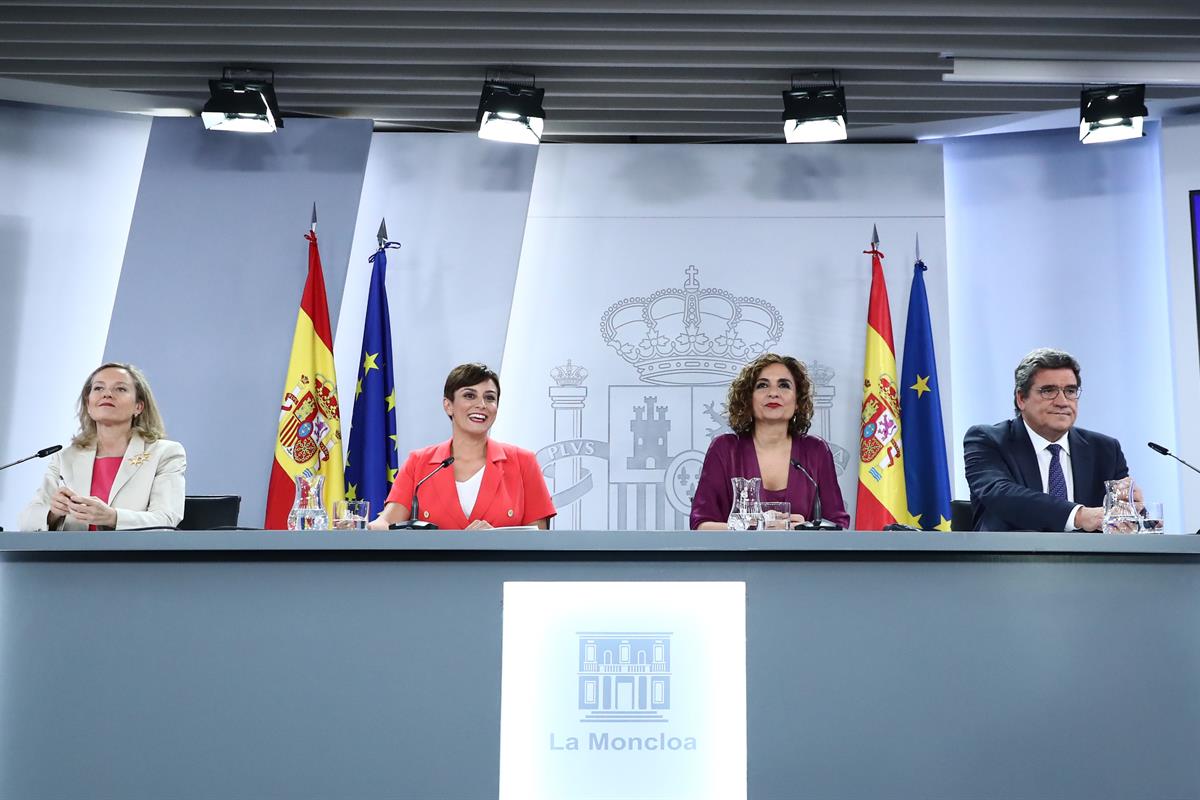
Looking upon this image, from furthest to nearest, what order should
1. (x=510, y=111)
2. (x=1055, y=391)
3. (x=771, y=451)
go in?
(x=510, y=111)
(x=771, y=451)
(x=1055, y=391)

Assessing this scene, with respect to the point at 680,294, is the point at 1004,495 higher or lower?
lower

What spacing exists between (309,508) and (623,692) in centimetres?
96

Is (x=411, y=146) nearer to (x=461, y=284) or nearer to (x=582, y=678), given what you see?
(x=461, y=284)

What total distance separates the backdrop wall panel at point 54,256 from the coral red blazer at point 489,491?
2253 mm

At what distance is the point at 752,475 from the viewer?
10.9 ft

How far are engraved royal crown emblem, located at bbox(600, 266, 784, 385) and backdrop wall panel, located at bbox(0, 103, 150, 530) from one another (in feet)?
7.75

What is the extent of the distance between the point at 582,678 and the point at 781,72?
3.06m

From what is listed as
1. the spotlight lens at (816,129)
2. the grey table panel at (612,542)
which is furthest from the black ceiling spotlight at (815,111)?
the grey table panel at (612,542)

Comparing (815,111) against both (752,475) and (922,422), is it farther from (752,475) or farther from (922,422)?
(752,475)

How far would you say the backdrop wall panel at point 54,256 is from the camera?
15.3ft

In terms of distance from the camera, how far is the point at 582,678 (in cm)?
229

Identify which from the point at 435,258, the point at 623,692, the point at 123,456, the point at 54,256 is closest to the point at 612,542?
the point at 623,692

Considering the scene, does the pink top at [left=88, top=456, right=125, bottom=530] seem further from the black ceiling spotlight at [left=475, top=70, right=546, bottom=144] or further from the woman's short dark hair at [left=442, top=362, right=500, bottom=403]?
the black ceiling spotlight at [left=475, top=70, right=546, bottom=144]

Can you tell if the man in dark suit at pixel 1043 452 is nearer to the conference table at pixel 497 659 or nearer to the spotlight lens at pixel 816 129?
the conference table at pixel 497 659
